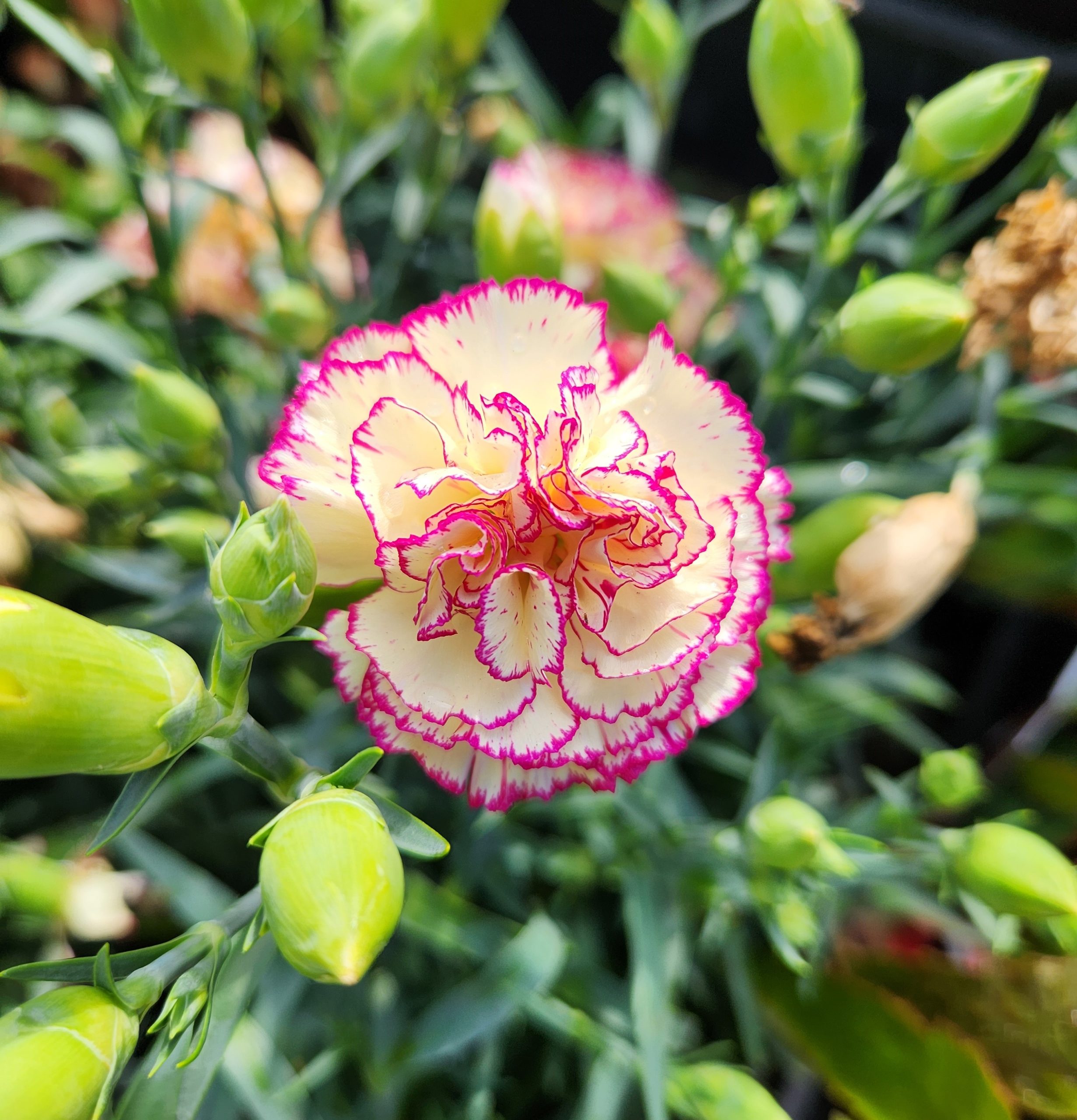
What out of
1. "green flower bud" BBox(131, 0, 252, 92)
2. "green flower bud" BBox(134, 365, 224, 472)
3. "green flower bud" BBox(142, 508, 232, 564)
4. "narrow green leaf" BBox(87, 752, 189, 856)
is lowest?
"narrow green leaf" BBox(87, 752, 189, 856)

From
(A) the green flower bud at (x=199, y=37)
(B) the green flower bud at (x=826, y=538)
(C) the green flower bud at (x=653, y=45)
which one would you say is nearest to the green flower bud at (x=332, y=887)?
(B) the green flower bud at (x=826, y=538)

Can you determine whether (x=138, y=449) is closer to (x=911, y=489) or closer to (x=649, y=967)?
(x=649, y=967)

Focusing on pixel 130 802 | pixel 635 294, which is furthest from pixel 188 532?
pixel 635 294

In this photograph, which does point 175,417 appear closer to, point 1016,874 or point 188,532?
point 188,532

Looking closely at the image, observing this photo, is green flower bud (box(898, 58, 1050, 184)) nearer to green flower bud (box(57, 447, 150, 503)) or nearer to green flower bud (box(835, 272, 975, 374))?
green flower bud (box(835, 272, 975, 374))

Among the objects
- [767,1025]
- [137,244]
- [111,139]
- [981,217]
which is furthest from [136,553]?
[981,217]

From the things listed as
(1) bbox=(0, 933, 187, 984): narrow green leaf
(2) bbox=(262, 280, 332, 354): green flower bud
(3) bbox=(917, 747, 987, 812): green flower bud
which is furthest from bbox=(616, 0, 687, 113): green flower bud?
(1) bbox=(0, 933, 187, 984): narrow green leaf
